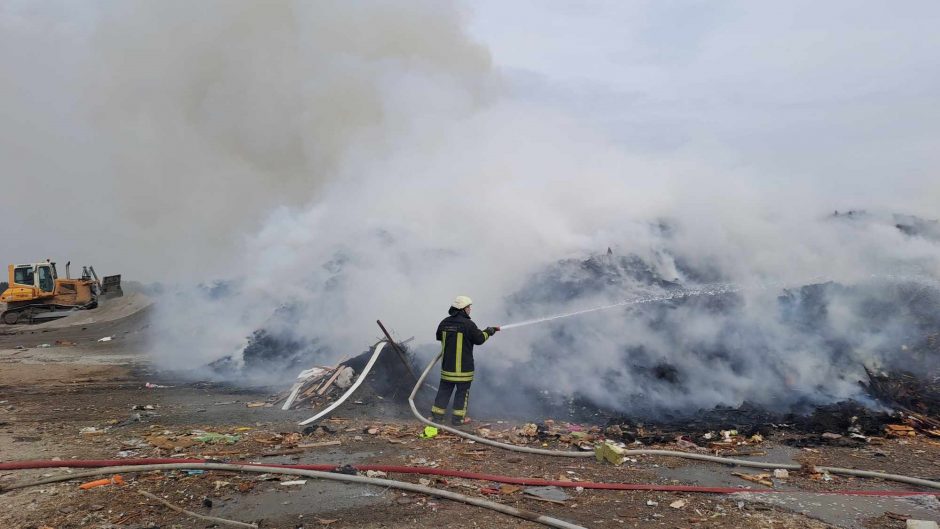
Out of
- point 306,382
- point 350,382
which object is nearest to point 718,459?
point 350,382

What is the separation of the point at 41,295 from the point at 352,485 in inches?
1068

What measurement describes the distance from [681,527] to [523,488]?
1350mm

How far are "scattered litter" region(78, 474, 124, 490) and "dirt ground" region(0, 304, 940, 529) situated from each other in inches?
2.5

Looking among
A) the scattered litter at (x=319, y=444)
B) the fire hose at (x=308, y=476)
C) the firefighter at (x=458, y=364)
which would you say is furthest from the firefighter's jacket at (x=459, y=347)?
the fire hose at (x=308, y=476)

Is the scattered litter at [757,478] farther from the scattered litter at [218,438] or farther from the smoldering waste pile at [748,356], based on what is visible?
the scattered litter at [218,438]

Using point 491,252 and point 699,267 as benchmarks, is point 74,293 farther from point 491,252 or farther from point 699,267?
point 699,267

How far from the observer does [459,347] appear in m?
7.44

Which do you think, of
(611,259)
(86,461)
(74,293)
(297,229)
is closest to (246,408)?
(86,461)

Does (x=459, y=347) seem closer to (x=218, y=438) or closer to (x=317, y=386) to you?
(x=317, y=386)

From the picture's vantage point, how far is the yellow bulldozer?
24969mm

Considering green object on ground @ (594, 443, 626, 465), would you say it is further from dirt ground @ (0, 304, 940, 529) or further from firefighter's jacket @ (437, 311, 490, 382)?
firefighter's jacket @ (437, 311, 490, 382)

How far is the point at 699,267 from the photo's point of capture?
11.5 m

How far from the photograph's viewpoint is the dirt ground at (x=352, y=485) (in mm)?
4355

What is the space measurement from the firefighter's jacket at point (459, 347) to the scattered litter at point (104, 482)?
3.72 m
